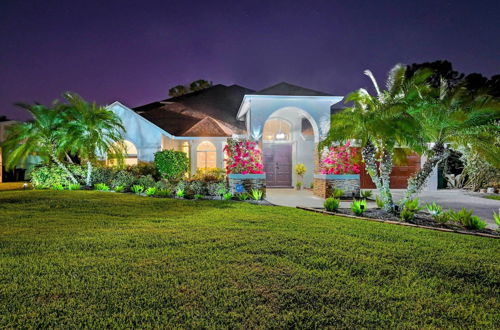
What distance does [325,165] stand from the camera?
1398 centimetres

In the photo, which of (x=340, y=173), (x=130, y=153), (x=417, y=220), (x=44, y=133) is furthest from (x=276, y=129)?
(x=44, y=133)

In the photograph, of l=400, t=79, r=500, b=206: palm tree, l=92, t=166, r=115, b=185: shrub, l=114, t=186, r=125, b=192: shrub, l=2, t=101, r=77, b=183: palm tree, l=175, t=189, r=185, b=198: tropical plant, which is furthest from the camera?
l=92, t=166, r=115, b=185: shrub

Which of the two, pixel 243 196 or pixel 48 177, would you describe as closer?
pixel 243 196

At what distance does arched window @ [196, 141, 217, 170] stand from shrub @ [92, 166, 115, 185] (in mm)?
4922

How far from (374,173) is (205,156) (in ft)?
39.2

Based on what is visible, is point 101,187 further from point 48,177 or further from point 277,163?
point 277,163

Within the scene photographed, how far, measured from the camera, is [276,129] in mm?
18656

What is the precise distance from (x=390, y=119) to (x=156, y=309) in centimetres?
786

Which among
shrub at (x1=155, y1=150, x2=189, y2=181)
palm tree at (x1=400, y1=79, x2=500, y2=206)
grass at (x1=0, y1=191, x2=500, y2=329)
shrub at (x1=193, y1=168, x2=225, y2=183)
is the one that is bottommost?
grass at (x1=0, y1=191, x2=500, y2=329)

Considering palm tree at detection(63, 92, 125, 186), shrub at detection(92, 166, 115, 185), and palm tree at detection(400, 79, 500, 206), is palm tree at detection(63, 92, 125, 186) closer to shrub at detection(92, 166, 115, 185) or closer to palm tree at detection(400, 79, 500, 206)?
shrub at detection(92, 166, 115, 185)

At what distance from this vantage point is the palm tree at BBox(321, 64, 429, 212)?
29.0 ft

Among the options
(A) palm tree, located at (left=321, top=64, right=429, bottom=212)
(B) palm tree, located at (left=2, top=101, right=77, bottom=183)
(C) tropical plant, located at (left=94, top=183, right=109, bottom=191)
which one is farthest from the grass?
(B) palm tree, located at (left=2, top=101, right=77, bottom=183)

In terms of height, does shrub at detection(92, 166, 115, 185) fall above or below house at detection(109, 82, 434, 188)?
below

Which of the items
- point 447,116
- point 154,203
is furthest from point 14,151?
point 447,116
